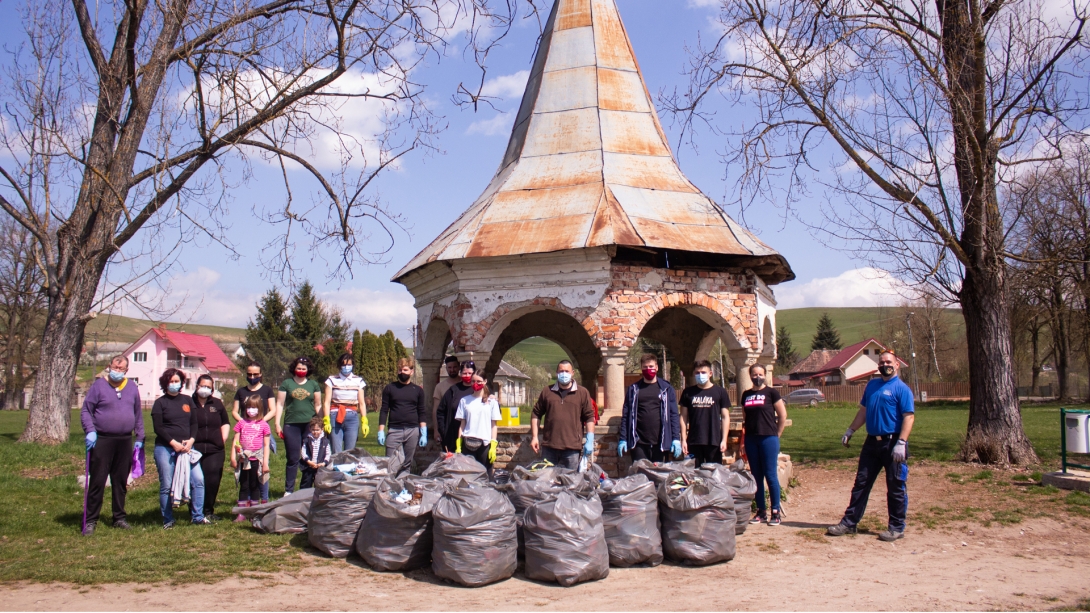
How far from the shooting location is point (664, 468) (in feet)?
21.6

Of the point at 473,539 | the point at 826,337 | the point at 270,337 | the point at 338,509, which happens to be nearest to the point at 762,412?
the point at 473,539

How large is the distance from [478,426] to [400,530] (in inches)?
73.7

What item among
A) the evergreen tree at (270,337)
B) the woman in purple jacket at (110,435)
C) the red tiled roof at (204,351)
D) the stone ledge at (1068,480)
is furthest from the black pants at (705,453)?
the red tiled roof at (204,351)

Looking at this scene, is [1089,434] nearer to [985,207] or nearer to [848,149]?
[985,207]

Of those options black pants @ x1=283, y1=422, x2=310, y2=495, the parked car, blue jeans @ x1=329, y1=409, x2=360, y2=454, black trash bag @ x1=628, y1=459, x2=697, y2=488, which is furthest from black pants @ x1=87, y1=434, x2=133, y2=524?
the parked car

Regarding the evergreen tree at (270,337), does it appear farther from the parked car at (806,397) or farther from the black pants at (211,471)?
the black pants at (211,471)

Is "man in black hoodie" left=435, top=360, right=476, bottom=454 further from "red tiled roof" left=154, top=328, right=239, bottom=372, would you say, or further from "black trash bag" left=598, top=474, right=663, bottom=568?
"red tiled roof" left=154, top=328, right=239, bottom=372

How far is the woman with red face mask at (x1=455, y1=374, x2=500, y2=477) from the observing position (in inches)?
297

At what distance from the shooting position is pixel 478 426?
24.8 feet

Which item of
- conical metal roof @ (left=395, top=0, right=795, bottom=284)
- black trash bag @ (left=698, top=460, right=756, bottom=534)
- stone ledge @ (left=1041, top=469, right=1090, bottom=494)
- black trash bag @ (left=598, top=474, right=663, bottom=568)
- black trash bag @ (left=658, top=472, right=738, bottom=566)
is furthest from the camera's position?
conical metal roof @ (left=395, top=0, right=795, bottom=284)

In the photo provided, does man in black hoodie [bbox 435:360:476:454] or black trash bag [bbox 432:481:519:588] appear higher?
man in black hoodie [bbox 435:360:476:454]

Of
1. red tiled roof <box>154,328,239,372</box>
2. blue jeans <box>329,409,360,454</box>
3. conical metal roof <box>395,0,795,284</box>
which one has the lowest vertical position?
blue jeans <box>329,409,360,454</box>

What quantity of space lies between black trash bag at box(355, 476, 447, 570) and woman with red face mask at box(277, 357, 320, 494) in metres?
1.94

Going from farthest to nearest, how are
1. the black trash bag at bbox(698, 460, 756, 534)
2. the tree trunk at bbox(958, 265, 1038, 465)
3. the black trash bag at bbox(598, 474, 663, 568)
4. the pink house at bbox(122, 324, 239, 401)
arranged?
1. the pink house at bbox(122, 324, 239, 401)
2. the tree trunk at bbox(958, 265, 1038, 465)
3. the black trash bag at bbox(698, 460, 756, 534)
4. the black trash bag at bbox(598, 474, 663, 568)
